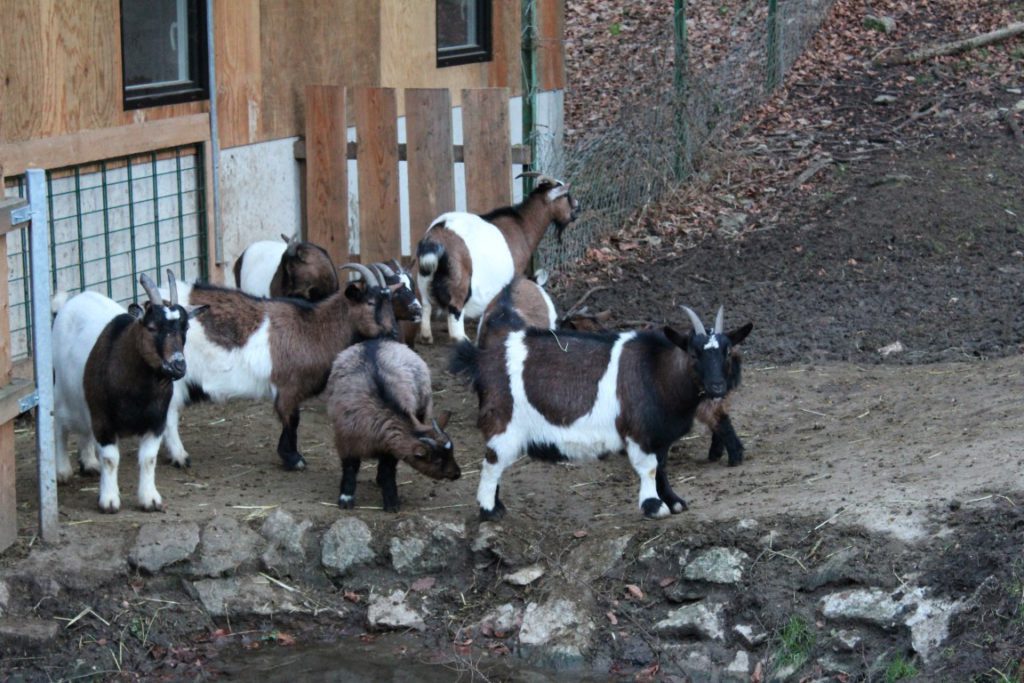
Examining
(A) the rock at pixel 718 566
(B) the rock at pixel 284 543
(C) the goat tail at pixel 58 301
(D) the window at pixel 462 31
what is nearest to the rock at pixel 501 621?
(A) the rock at pixel 718 566

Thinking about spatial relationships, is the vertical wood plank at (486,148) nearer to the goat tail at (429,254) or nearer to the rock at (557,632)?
the goat tail at (429,254)

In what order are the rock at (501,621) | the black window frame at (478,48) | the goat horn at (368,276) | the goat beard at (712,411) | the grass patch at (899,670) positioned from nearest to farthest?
the grass patch at (899,670) → the rock at (501,621) → the goat beard at (712,411) → the goat horn at (368,276) → the black window frame at (478,48)

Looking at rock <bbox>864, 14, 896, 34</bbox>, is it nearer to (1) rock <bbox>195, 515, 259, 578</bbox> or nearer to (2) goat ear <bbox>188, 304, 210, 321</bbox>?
(2) goat ear <bbox>188, 304, 210, 321</bbox>

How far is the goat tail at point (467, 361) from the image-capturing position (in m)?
5.96

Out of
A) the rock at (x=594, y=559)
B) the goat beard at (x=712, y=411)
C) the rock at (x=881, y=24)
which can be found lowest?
the rock at (x=594, y=559)

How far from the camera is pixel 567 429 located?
5.83 metres

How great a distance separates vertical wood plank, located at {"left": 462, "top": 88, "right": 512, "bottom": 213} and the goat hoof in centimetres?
372

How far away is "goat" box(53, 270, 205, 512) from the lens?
5.73 m

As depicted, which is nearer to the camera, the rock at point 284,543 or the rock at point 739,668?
the rock at point 739,668

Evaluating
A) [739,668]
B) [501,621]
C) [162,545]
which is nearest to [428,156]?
[162,545]

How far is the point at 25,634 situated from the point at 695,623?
8.31 ft

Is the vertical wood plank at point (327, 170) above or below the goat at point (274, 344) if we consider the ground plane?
above

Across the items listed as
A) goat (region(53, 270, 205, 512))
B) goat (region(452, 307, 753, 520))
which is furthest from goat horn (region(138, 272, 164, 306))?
goat (region(452, 307, 753, 520))

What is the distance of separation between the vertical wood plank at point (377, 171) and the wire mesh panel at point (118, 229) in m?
1.13
